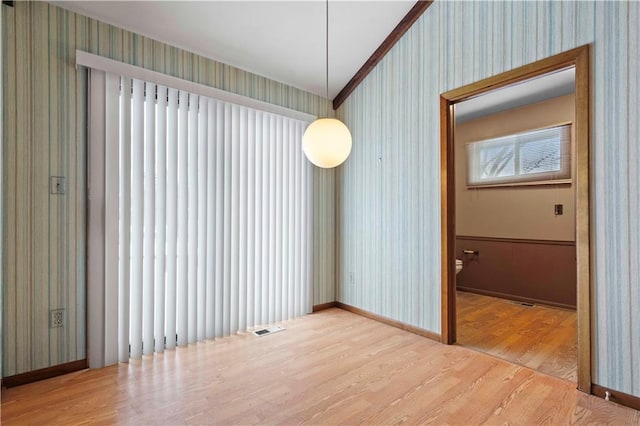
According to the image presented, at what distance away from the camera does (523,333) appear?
3.06 metres

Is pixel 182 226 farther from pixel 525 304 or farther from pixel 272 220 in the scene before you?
pixel 525 304

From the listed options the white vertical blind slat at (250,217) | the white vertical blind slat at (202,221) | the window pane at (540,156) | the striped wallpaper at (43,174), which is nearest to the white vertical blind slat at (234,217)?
the white vertical blind slat at (250,217)

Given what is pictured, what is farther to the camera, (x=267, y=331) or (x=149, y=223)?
(x=267, y=331)

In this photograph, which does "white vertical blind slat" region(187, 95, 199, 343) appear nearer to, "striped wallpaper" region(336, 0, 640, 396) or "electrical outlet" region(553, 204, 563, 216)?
"striped wallpaper" region(336, 0, 640, 396)

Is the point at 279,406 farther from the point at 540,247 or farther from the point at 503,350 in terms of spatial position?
the point at 540,247

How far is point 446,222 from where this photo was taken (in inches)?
112

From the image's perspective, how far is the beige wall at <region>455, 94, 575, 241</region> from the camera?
3.89m

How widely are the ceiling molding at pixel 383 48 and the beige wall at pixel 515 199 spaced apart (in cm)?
208

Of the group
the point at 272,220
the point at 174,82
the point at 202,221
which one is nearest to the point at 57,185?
the point at 202,221

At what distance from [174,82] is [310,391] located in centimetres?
260

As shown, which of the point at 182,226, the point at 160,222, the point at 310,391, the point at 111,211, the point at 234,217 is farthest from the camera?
the point at 234,217

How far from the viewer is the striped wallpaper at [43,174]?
6.98 ft

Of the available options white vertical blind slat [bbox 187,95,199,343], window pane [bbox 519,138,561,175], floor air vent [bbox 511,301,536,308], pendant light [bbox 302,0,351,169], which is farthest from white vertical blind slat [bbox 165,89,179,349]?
window pane [bbox 519,138,561,175]

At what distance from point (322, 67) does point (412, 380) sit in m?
3.03
